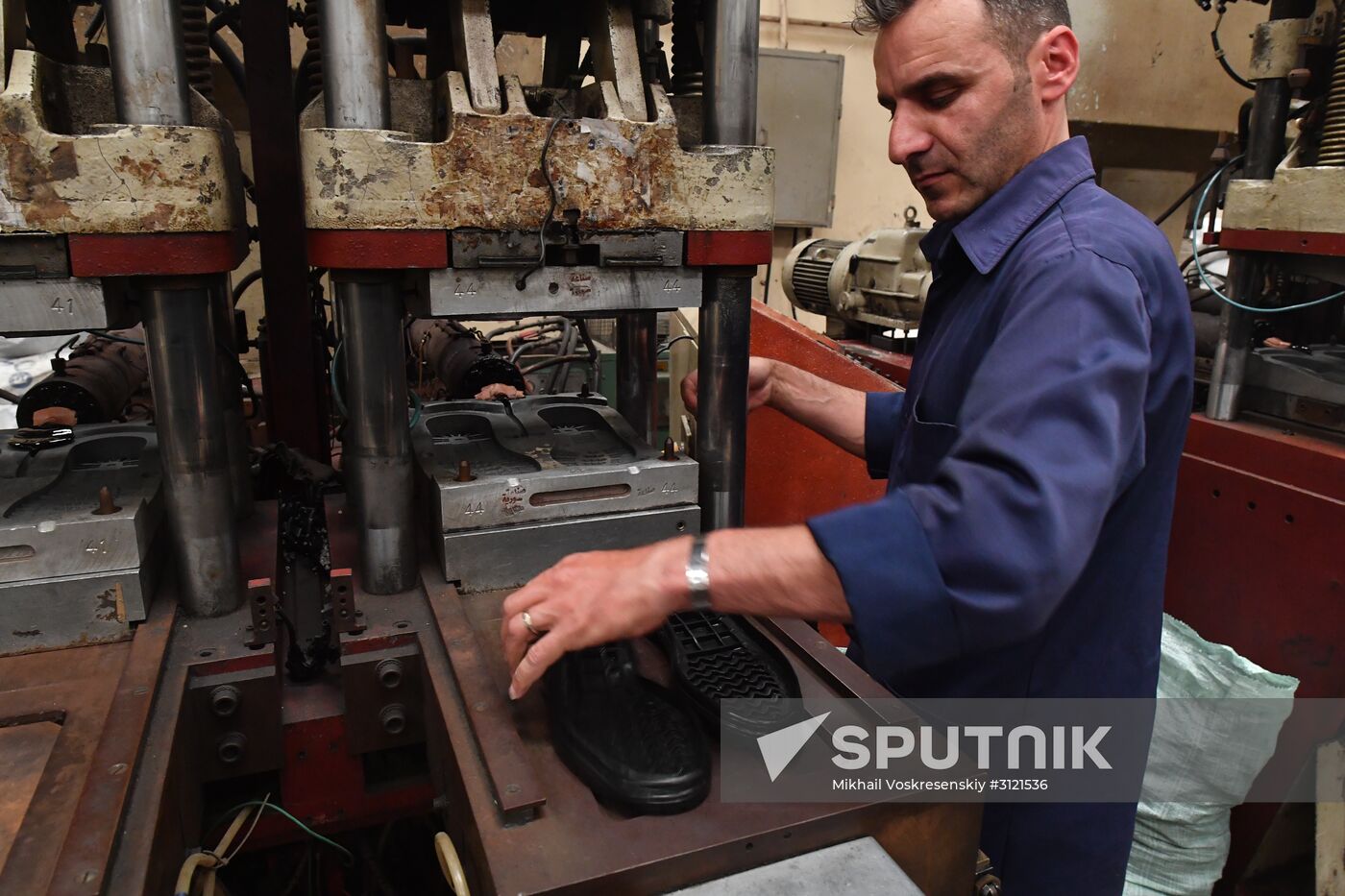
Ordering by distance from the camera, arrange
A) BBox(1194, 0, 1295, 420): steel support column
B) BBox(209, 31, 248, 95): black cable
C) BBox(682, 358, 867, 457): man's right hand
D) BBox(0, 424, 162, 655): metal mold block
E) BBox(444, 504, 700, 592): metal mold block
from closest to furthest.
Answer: BBox(0, 424, 162, 655): metal mold block
BBox(444, 504, 700, 592): metal mold block
BBox(682, 358, 867, 457): man's right hand
BBox(209, 31, 248, 95): black cable
BBox(1194, 0, 1295, 420): steel support column

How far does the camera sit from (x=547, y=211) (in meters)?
1.04

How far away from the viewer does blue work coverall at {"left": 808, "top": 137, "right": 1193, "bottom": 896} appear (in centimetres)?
68

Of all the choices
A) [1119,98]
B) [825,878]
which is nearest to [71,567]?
[825,878]

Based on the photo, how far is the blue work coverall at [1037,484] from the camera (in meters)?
0.68

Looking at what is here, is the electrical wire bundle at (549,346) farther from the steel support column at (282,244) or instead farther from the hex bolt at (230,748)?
the hex bolt at (230,748)

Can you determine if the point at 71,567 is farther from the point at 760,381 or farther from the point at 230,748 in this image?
the point at 760,381

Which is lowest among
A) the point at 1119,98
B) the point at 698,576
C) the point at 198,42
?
the point at 698,576

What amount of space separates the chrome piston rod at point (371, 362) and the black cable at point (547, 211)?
15cm

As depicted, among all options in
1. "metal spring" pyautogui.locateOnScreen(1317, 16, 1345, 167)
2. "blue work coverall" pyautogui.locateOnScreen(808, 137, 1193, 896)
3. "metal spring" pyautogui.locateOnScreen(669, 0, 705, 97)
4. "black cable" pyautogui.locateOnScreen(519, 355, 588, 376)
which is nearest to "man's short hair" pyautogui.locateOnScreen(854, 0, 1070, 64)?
"blue work coverall" pyautogui.locateOnScreen(808, 137, 1193, 896)

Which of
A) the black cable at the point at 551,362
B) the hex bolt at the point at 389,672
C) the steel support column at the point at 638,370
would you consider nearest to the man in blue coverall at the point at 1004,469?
the hex bolt at the point at 389,672

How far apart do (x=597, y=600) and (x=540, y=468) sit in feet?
1.43

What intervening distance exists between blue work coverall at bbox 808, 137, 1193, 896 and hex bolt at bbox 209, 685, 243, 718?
0.66 metres

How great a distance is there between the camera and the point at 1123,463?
74cm

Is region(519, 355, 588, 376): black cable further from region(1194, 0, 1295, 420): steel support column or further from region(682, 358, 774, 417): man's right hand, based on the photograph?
region(1194, 0, 1295, 420): steel support column
